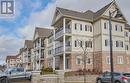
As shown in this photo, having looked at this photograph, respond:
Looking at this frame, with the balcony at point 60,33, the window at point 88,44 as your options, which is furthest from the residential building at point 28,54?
the window at point 88,44

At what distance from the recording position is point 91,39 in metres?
45.3

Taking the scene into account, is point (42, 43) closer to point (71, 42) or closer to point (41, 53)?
point (41, 53)

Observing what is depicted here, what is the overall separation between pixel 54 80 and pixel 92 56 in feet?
67.0

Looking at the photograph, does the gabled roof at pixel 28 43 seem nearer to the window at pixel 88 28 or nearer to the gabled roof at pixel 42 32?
the gabled roof at pixel 42 32

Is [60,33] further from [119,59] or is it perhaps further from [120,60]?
[120,60]

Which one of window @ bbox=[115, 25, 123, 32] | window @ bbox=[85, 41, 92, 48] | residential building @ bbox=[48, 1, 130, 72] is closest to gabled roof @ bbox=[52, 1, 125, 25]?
residential building @ bbox=[48, 1, 130, 72]

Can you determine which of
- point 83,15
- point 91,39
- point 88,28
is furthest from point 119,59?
point 83,15

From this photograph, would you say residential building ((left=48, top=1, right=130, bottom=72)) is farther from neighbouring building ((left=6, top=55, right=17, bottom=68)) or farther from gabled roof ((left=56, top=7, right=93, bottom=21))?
neighbouring building ((left=6, top=55, right=17, bottom=68))

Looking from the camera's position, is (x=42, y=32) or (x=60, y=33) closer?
(x=60, y=33)

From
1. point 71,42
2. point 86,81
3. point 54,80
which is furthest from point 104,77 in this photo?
point 71,42

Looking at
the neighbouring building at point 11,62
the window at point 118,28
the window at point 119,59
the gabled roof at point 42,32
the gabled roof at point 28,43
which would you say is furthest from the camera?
the neighbouring building at point 11,62

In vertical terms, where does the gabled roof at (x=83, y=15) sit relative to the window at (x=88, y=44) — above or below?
above

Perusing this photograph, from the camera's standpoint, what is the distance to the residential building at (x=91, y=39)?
141ft

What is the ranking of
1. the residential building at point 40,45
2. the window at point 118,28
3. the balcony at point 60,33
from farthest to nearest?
the residential building at point 40,45 < the window at point 118,28 < the balcony at point 60,33
